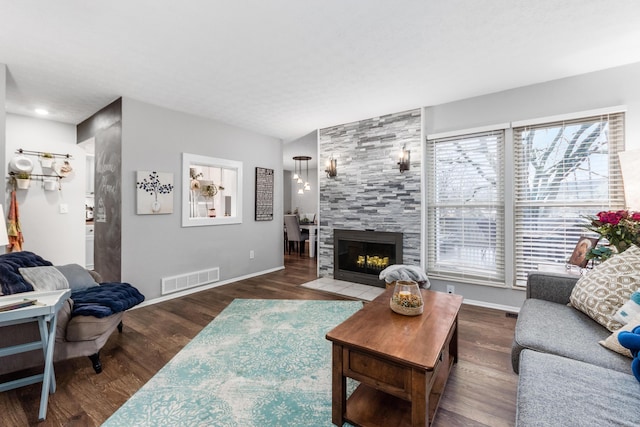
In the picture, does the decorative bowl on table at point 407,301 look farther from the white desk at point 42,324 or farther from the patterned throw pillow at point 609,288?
the white desk at point 42,324

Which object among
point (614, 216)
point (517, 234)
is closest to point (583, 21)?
point (614, 216)

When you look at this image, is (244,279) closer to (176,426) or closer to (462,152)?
(176,426)

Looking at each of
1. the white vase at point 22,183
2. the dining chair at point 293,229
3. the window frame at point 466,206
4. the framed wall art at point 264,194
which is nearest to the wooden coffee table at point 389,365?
the window frame at point 466,206

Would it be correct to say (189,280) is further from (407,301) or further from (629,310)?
(629,310)

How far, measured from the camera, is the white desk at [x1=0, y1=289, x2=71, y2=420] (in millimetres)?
1603

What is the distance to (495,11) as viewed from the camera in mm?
1947

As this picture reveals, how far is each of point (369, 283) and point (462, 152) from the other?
228 centimetres

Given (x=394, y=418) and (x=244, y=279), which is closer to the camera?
(x=394, y=418)

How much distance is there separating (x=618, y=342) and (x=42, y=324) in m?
3.33

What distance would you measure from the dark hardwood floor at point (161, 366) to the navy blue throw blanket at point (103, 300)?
43cm

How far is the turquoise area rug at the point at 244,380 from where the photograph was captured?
161 centimetres

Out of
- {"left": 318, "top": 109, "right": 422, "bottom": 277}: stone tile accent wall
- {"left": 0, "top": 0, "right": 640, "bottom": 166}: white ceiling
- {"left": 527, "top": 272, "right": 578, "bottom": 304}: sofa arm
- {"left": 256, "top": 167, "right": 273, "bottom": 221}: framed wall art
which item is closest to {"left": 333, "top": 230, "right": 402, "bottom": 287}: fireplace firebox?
{"left": 318, "top": 109, "right": 422, "bottom": 277}: stone tile accent wall

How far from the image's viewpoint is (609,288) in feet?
5.66

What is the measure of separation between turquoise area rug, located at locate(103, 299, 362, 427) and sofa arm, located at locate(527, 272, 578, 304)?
165 centimetres
